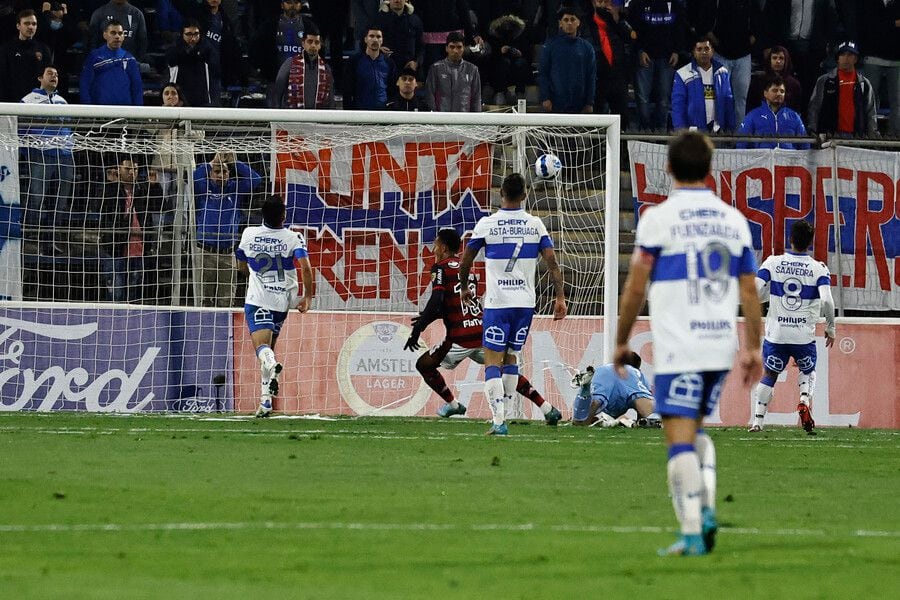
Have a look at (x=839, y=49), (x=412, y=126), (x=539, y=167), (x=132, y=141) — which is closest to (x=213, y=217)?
(x=132, y=141)

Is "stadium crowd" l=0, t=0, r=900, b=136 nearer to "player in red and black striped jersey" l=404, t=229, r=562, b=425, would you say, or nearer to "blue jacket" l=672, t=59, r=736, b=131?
"blue jacket" l=672, t=59, r=736, b=131

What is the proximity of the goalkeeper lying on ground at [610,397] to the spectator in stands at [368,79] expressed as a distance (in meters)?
6.06

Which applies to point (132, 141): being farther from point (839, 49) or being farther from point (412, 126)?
point (839, 49)

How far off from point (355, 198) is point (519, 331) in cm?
500

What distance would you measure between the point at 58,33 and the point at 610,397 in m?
9.49

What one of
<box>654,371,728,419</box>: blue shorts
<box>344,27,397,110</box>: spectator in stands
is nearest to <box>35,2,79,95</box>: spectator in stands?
<box>344,27,397,110</box>: spectator in stands

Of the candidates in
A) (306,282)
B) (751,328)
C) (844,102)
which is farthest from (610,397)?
(751,328)

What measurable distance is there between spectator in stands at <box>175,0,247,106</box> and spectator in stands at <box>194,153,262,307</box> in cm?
244

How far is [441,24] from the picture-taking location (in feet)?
74.0

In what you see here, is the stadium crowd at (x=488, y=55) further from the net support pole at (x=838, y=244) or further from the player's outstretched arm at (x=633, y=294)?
the player's outstretched arm at (x=633, y=294)

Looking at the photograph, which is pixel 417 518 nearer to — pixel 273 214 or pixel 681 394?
pixel 681 394

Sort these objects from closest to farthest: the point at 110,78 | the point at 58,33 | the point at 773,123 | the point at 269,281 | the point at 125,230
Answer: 1. the point at 269,281
2. the point at 125,230
3. the point at 110,78
4. the point at 773,123
5. the point at 58,33

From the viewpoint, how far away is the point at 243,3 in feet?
81.0

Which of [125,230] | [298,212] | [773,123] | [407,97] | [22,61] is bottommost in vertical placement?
[125,230]
